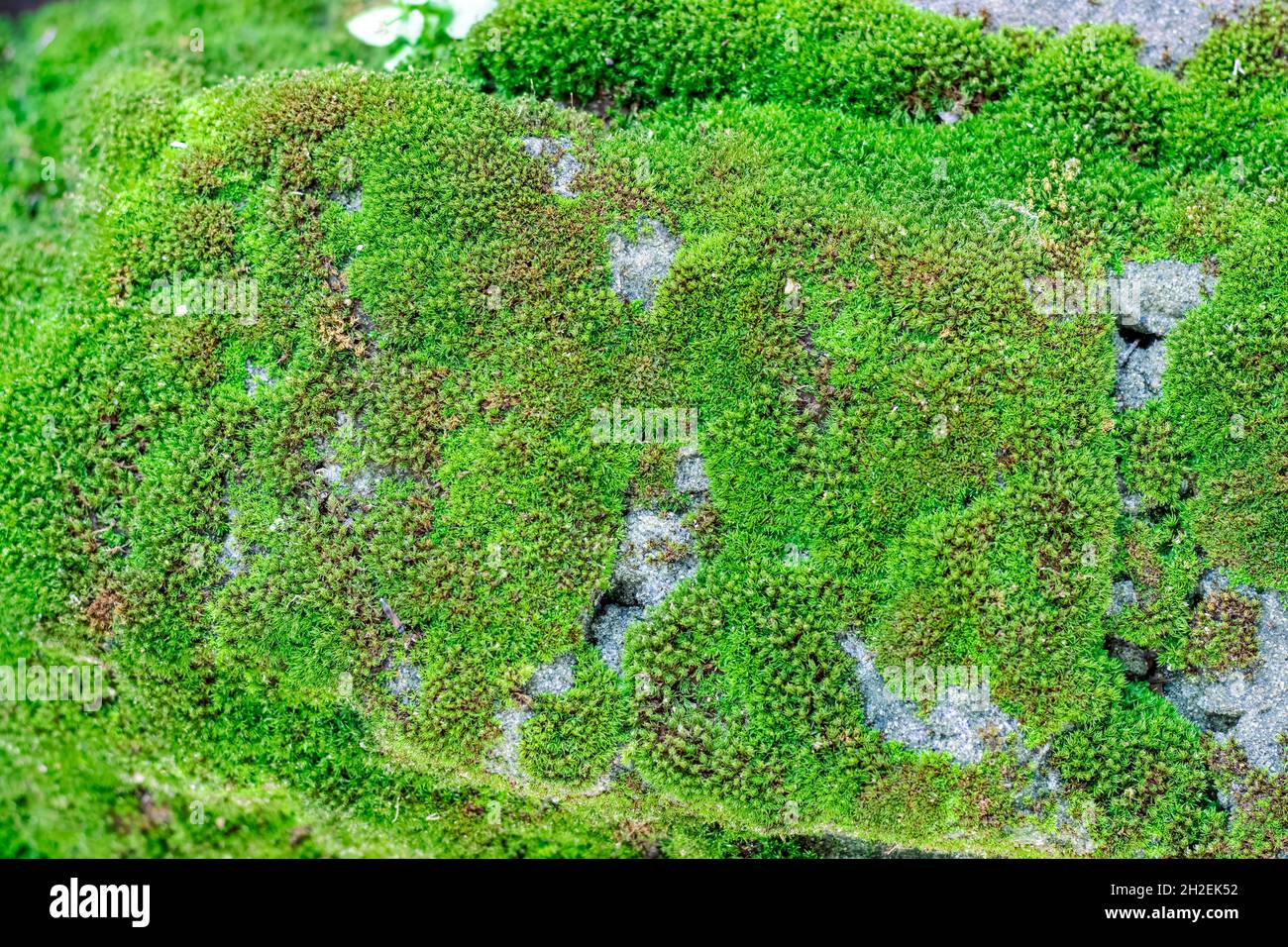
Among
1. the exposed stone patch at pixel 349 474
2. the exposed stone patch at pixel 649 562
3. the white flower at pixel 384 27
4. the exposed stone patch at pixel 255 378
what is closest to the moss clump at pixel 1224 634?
the exposed stone patch at pixel 649 562

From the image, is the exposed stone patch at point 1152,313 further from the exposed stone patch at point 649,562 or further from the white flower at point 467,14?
the white flower at point 467,14

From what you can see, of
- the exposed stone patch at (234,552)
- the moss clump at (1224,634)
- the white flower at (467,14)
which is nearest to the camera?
the moss clump at (1224,634)

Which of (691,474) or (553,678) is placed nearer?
(553,678)

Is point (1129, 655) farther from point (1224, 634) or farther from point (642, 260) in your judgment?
point (642, 260)

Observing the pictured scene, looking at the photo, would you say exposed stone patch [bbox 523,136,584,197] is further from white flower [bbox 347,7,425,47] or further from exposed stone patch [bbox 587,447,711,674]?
exposed stone patch [bbox 587,447,711,674]

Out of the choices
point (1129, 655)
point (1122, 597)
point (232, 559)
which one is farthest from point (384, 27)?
point (1129, 655)

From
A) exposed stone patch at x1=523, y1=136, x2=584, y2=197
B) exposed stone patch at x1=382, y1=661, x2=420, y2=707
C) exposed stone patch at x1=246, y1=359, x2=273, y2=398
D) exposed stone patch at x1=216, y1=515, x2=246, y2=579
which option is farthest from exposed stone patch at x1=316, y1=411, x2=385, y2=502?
exposed stone patch at x1=523, y1=136, x2=584, y2=197
